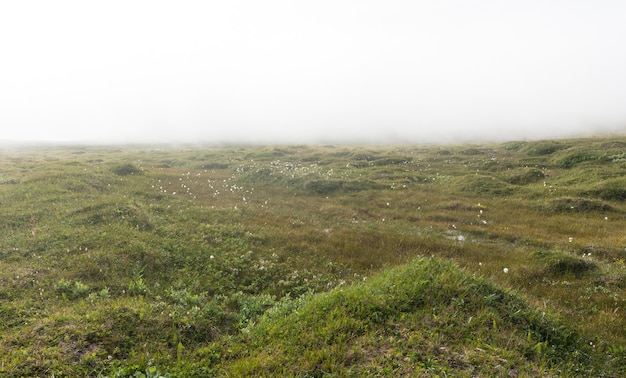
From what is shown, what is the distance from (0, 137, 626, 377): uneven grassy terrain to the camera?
614 centimetres

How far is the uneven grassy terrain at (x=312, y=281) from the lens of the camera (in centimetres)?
614

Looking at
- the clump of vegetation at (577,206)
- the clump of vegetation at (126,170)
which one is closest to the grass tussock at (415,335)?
the clump of vegetation at (577,206)

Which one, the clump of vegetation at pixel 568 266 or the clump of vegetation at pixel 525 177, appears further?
the clump of vegetation at pixel 525 177

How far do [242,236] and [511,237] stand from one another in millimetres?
13209

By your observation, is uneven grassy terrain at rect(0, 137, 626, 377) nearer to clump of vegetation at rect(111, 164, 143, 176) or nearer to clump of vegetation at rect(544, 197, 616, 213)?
clump of vegetation at rect(544, 197, 616, 213)

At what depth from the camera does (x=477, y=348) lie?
237 inches

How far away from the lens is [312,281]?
1144 cm

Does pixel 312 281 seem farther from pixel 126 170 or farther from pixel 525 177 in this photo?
pixel 126 170

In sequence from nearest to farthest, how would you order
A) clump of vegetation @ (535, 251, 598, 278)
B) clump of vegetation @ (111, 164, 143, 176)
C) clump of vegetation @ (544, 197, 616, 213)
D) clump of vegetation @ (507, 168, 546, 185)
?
clump of vegetation @ (535, 251, 598, 278) → clump of vegetation @ (544, 197, 616, 213) → clump of vegetation @ (507, 168, 546, 185) → clump of vegetation @ (111, 164, 143, 176)

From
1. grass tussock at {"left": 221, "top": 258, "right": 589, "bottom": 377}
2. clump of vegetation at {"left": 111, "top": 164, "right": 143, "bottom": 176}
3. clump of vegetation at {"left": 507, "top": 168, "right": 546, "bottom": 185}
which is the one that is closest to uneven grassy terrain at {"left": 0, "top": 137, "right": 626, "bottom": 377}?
grass tussock at {"left": 221, "top": 258, "right": 589, "bottom": 377}

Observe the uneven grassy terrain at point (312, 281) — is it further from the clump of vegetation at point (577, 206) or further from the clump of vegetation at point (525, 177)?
the clump of vegetation at point (525, 177)

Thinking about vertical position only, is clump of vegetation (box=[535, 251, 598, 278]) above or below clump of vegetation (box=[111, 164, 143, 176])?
below

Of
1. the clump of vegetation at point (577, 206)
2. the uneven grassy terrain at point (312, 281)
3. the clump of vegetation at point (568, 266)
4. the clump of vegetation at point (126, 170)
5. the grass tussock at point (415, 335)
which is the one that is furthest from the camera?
the clump of vegetation at point (126, 170)

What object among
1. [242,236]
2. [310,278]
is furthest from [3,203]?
[310,278]
